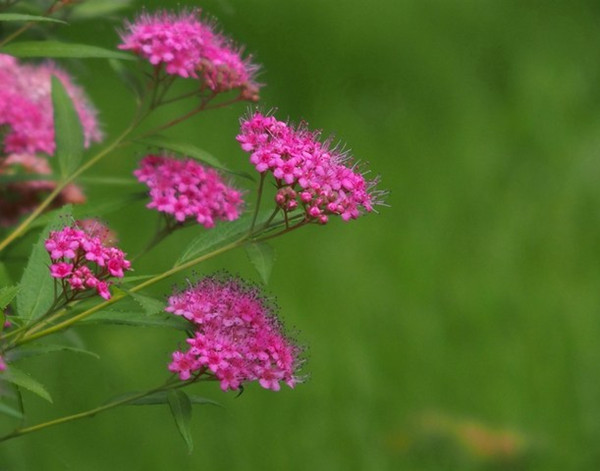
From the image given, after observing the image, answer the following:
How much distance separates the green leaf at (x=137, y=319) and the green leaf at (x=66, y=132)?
17.6 inches

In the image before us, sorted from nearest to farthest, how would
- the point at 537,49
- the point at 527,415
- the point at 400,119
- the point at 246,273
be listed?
the point at 527,415, the point at 246,273, the point at 400,119, the point at 537,49

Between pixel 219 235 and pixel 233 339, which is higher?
pixel 219 235

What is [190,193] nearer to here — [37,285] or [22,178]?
[37,285]

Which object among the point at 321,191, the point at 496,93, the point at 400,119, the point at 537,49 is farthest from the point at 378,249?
the point at 321,191

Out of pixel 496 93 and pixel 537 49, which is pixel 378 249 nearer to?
pixel 496 93

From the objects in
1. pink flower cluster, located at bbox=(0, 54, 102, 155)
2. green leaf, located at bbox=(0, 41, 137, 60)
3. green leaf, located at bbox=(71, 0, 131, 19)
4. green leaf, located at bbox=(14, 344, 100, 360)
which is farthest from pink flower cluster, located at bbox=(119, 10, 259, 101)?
green leaf, located at bbox=(71, 0, 131, 19)

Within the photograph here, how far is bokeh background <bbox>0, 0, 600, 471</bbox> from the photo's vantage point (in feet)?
12.7

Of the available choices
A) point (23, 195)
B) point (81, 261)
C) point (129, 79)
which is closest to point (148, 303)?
point (81, 261)

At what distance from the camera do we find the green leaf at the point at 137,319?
1714 millimetres

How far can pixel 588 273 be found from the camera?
4691mm

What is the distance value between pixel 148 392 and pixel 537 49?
4.63 meters

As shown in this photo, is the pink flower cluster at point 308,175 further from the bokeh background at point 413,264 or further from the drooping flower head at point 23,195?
the bokeh background at point 413,264

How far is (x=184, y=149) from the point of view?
1996 mm

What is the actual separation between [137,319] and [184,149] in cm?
36
